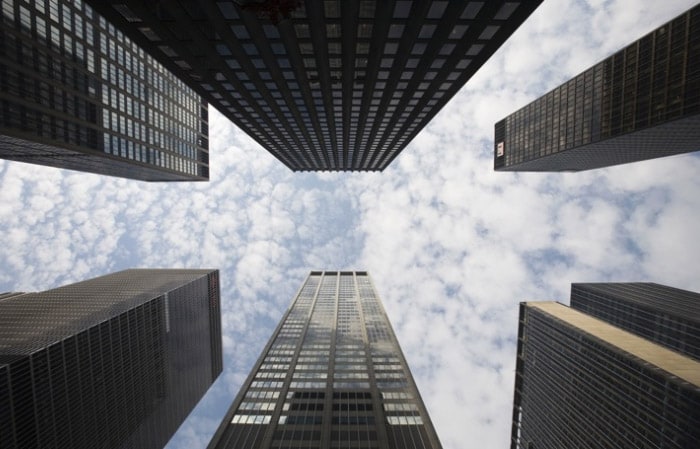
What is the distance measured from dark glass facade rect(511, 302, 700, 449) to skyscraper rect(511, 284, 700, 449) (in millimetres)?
206

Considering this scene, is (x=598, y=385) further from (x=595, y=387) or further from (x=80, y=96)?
(x=80, y=96)

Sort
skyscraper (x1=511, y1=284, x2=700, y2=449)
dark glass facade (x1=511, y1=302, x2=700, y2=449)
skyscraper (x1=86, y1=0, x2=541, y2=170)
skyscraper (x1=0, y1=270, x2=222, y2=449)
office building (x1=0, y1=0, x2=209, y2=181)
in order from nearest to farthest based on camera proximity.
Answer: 1. skyscraper (x1=86, y1=0, x2=541, y2=170)
2. office building (x1=0, y1=0, x2=209, y2=181)
3. dark glass facade (x1=511, y1=302, x2=700, y2=449)
4. skyscraper (x1=511, y1=284, x2=700, y2=449)
5. skyscraper (x1=0, y1=270, x2=222, y2=449)

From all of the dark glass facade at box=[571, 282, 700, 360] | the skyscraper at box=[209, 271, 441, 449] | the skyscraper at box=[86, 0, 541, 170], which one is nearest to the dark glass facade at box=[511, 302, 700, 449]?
the dark glass facade at box=[571, 282, 700, 360]

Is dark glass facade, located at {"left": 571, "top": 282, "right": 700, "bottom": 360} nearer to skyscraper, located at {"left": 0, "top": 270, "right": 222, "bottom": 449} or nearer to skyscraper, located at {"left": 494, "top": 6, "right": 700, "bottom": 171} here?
skyscraper, located at {"left": 494, "top": 6, "right": 700, "bottom": 171}

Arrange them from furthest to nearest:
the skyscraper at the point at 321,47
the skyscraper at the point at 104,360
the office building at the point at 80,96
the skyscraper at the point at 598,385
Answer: the skyscraper at the point at 104,360, the skyscraper at the point at 598,385, the office building at the point at 80,96, the skyscraper at the point at 321,47

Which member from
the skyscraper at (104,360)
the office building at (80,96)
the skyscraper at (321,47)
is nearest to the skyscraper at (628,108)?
the skyscraper at (321,47)

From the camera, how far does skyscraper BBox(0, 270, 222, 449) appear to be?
86125 mm

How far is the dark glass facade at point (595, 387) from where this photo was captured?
3093 inches

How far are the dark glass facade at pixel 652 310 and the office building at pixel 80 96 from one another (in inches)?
7514

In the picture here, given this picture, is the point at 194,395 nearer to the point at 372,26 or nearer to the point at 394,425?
the point at 394,425

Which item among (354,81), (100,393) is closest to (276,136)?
(354,81)

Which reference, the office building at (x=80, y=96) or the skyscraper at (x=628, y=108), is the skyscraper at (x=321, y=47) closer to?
the office building at (x=80, y=96)

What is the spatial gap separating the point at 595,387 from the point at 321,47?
119837mm

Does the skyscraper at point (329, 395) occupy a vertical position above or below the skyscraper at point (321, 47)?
below
